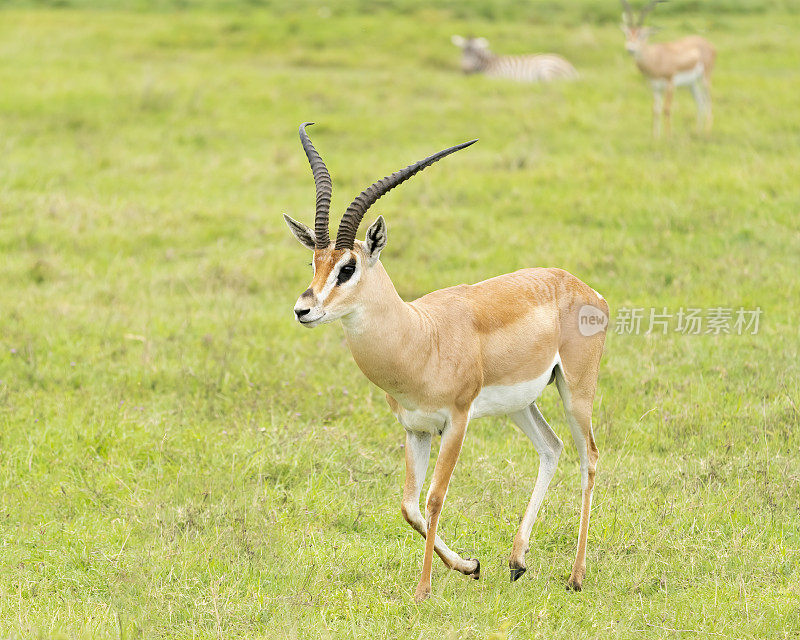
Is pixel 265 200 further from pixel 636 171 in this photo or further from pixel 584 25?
pixel 584 25

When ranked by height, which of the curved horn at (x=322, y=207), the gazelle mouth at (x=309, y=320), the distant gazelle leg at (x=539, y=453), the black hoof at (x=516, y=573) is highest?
the curved horn at (x=322, y=207)

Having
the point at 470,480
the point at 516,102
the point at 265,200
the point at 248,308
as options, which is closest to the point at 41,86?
the point at 265,200

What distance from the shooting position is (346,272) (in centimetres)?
402

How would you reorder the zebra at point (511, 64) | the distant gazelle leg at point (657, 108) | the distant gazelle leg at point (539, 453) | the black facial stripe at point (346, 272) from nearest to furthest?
the black facial stripe at point (346, 272) → the distant gazelle leg at point (539, 453) → the distant gazelle leg at point (657, 108) → the zebra at point (511, 64)

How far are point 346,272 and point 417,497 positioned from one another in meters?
1.06

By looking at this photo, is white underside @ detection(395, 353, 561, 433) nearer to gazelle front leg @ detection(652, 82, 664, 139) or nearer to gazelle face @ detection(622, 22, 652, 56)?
gazelle front leg @ detection(652, 82, 664, 139)

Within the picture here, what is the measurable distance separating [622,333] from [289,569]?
368 centimetres

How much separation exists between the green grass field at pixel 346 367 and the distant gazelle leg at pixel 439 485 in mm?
93

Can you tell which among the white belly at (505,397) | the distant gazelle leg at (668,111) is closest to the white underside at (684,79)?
the distant gazelle leg at (668,111)

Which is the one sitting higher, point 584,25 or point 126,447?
point 126,447

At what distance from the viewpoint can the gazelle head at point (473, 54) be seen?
17311 millimetres

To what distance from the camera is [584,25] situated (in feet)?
66.2

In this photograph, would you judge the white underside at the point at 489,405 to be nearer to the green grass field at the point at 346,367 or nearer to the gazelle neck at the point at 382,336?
the gazelle neck at the point at 382,336

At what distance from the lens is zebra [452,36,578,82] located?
56.3ft
